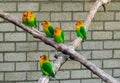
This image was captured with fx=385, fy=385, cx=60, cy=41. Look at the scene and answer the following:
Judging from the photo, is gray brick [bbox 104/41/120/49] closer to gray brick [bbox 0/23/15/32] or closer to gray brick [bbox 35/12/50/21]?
gray brick [bbox 35/12/50/21]

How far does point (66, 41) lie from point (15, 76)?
605 mm

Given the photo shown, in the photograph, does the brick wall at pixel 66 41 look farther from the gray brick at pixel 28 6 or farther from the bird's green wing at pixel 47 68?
the bird's green wing at pixel 47 68

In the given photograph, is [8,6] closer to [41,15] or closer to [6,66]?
[41,15]

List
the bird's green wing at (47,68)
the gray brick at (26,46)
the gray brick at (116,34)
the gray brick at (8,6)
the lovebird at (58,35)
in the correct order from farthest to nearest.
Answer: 1. the gray brick at (116,34)
2. the gray brick at (26,46)
3. the gray brick at (8,6)
4. the lovebird at (58,35)
5. the bird's green wing at (47,68)

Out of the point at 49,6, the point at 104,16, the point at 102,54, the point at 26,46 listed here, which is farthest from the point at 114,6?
the point at 26,46

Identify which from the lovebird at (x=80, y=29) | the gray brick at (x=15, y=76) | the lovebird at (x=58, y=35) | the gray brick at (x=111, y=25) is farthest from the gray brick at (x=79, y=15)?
the lovebird at (x=58, y=35)

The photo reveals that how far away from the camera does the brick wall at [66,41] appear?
3.64 meters

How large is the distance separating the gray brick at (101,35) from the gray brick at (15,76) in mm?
787

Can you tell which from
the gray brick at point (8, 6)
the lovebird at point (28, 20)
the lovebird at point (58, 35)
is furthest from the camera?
the gray brick at point (8, 6)

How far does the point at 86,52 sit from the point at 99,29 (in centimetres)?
26

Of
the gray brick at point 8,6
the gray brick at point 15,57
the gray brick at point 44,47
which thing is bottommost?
the gray brick at point 15,57

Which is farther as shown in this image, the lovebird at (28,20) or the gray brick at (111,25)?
the gray brick at (111,25)

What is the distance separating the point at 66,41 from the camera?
3.74 m

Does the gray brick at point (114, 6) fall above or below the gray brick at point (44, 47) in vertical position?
above
